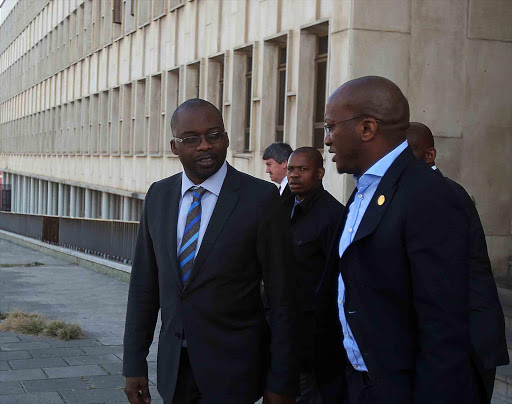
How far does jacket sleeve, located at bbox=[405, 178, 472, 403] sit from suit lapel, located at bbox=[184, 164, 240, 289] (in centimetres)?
116

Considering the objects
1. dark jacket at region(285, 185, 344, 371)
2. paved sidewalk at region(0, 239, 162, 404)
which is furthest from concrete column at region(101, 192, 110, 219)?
dark jacket at region(285, 185, 344, 371)

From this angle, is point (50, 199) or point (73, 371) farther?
point (50, 199)

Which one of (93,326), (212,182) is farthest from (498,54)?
(212,182)

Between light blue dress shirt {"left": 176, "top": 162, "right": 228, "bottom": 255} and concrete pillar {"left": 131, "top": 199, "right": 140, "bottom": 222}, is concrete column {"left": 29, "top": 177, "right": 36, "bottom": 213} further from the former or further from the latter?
light blue dress shirt {"left": 176, "top": 162, "right": 228, "bottom": 255}

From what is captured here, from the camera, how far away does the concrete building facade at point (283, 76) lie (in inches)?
546

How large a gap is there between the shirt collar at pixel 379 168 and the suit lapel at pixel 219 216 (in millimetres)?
884

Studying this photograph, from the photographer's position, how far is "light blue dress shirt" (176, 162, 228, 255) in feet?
13.2

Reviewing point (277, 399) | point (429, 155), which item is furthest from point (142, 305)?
point (429, 155)

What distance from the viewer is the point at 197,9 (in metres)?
22.1

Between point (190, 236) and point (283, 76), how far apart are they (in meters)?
13.8

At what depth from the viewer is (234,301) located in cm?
390

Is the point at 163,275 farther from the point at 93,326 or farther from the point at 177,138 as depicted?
the point at 93,326

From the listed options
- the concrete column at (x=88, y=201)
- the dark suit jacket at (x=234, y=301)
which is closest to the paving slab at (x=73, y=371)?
the dark suit jacket at (x=234, y=301)

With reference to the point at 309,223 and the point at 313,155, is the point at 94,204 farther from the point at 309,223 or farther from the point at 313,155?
the point at 309,223
